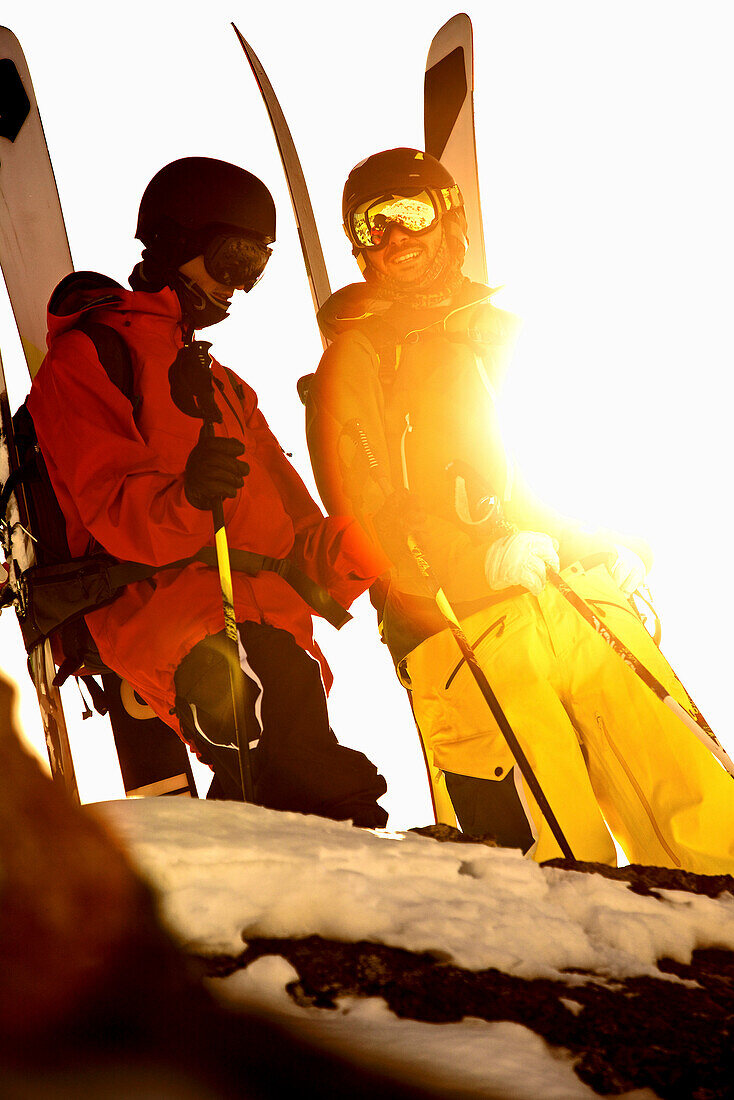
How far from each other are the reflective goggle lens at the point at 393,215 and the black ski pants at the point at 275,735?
1.80 metres

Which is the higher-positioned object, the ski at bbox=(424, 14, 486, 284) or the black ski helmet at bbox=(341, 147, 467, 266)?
the ski at bbox=(424, 14, 486, 284)

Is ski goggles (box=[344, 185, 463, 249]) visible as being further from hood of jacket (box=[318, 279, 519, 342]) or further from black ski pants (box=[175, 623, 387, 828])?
black ski pants (box=[175, 623, 387, 828])

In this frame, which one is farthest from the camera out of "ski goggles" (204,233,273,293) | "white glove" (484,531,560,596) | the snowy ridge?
"ski goggles" (204,233,273,293)

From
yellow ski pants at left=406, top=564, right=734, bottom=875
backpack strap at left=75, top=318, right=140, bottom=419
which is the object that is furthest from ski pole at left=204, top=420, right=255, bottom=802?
yellow ski pants at left=406, top=564, right=734, bottom=875

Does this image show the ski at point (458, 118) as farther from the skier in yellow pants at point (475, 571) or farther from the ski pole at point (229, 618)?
the ski pole at point (229, 618)

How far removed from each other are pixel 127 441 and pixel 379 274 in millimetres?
1518

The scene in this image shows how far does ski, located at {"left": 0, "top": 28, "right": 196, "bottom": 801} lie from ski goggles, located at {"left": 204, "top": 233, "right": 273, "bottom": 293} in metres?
1.11

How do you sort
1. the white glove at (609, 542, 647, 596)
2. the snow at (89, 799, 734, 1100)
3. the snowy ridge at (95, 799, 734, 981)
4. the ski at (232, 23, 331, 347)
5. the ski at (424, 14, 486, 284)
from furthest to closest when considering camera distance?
1. the ski at (232, 23, 331, 347)
2. the ski at (424, 14, 486, 284)
3. the white glove at (609, 542, 647, 596)
4. the snowy ridge at (95, 799, 734, 981)
5. the snow at (89, 799, 734, 1100)

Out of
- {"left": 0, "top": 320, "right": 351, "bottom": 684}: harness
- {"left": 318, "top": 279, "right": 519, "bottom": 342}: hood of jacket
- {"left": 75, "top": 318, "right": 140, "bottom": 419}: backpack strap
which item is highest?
{"left": 318, "top": 279, "right": 519, "bottom": 342}: hood of jacket

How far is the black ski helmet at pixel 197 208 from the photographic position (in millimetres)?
3240

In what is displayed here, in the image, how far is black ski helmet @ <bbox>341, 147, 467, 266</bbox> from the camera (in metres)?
3.63

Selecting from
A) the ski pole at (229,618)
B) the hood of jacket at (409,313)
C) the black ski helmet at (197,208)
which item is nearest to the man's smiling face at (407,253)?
the hood of jacket at (409,313)

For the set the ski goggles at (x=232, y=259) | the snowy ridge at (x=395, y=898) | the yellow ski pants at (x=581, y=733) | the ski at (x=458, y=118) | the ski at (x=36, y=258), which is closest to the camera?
the snowy ridge at (x=395, y=898)

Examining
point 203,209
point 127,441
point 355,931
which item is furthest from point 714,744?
point 203,209
